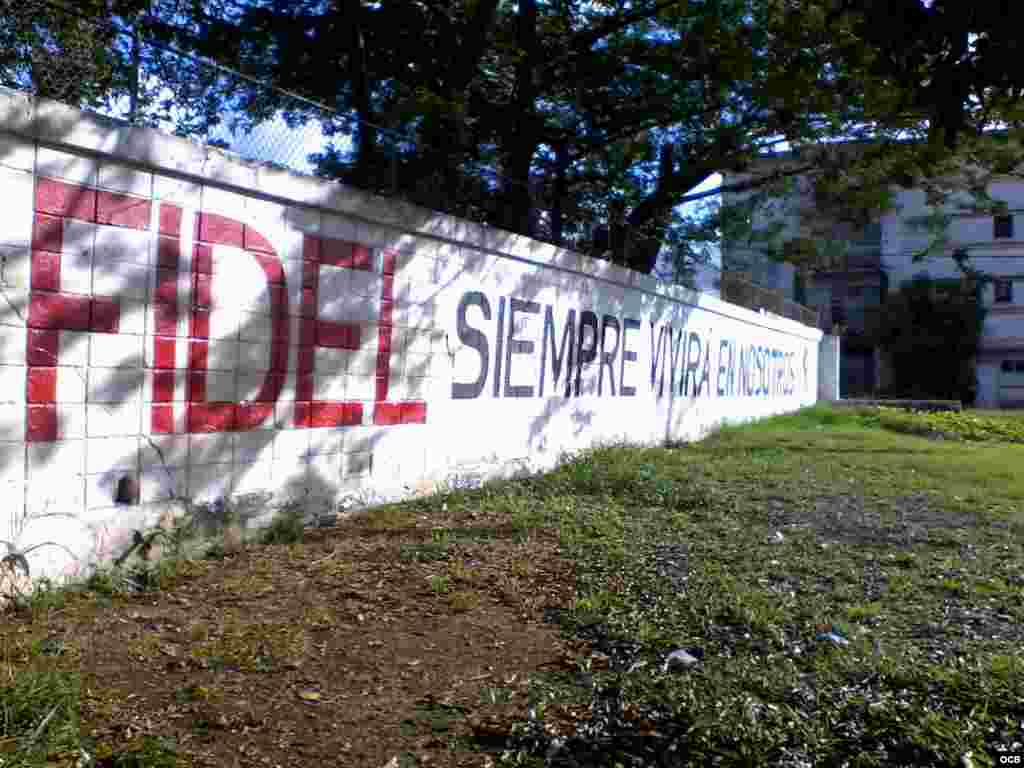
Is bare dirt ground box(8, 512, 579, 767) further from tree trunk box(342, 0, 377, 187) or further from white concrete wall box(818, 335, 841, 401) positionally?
white concrete wall box(818, 335, 841, 401)

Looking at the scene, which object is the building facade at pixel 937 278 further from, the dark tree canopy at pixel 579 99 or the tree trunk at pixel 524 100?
the tree trunk at pixel 524 100

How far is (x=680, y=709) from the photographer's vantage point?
Answer: 3.17 m

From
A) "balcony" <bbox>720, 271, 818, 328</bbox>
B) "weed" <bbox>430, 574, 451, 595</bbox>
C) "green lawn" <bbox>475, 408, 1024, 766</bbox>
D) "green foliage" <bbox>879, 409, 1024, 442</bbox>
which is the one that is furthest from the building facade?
"weed" <bbox>430, 574, 451, 595</bbox>

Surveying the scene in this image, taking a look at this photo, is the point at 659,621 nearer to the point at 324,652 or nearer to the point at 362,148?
the point at 324,652

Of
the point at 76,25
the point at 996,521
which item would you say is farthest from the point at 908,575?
the point at 76,25

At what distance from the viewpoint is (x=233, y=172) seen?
517 cm

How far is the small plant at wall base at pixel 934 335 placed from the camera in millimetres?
34156

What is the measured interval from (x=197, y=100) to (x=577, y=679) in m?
4.23

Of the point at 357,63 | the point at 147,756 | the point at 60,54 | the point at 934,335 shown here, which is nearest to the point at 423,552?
the point at 147,756

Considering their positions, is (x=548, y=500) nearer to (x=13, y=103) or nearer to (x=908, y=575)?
(x=908, y=575)

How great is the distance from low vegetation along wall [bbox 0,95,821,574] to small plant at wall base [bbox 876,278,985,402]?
29091 mm

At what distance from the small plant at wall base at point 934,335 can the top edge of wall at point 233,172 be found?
29015mm

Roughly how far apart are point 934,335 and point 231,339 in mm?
33582

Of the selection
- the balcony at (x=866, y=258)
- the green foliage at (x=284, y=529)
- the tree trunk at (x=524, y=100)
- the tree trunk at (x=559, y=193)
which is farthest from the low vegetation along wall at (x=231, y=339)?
the balcony at (x=866, y=258)
